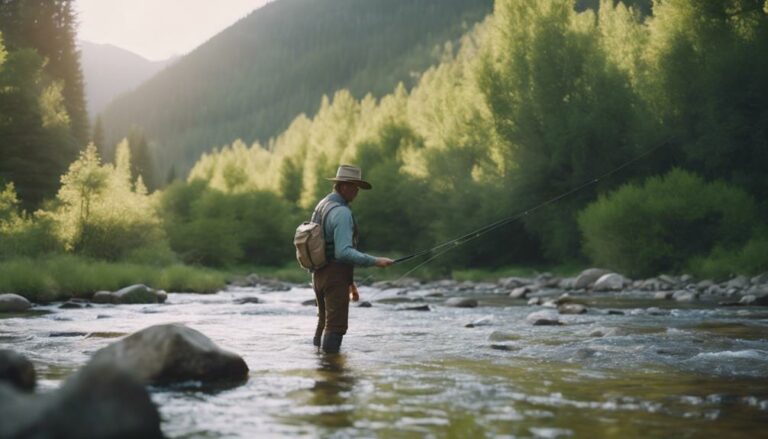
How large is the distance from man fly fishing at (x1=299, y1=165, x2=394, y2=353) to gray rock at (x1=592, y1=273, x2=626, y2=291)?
50.5 ft

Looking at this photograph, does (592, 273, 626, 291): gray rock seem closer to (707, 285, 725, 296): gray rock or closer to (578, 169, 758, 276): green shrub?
(578, 169, 758, 276): green shrub

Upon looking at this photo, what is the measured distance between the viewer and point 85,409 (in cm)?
313

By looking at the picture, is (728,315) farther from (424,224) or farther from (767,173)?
(424,224)

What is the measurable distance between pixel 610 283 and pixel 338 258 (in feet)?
53.0

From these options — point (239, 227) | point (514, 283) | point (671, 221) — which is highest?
point (239, 227)

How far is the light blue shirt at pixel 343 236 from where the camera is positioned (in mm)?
7211

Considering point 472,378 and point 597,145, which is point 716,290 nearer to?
point 597,145

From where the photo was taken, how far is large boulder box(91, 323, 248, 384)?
223 inches

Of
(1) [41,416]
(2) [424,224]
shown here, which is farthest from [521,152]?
(1) [41,416]

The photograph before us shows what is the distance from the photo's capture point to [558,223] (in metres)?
29.4

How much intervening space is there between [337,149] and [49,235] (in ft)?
101

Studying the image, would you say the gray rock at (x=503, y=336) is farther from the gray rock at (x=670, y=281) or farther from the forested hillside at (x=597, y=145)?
the forested hillside at (x=597, y=145)

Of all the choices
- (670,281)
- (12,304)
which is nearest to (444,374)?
(12,304)

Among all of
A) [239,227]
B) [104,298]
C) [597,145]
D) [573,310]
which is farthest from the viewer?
[239,227]
